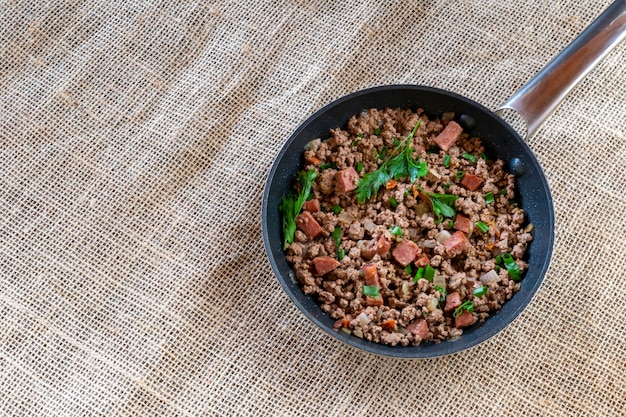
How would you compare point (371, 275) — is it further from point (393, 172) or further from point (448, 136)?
point (448, 136)

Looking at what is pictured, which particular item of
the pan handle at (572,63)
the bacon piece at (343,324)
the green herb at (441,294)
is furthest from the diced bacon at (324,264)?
the pan handle at (572,63)

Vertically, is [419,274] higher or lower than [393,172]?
lower

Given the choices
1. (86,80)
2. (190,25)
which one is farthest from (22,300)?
(190,25)

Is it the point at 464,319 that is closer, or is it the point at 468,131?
the point at 464,319

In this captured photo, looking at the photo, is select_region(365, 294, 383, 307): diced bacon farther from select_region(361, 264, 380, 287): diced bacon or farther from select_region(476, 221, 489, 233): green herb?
select_region(476, 221, 489, 233): green herb

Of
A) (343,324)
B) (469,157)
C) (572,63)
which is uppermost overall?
(572,63)

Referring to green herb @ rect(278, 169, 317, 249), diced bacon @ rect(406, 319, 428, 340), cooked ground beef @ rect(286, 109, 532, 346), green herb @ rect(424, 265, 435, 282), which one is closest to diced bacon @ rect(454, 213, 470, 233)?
cooked ground beef @ rect(286, 109, 532, 346)

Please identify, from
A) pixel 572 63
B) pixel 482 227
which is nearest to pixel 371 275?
pixel 482 227
